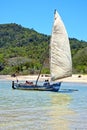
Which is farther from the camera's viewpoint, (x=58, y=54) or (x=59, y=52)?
(x=59, y=52)

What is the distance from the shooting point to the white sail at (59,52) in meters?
52.5

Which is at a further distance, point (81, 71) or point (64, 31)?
point (81, 71)

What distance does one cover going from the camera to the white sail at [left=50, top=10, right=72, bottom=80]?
52500 millimetres

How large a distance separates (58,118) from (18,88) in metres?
36.6

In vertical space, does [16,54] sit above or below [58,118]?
above

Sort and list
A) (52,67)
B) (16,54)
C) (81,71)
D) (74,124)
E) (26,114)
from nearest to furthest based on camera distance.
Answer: (74,124) < (26,114) < (52,67) < (81,71) < (16,54)

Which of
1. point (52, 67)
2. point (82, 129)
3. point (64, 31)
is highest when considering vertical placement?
point (64, 31)

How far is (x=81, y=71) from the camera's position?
128875 mm

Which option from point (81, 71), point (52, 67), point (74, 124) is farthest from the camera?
point (81, 71)

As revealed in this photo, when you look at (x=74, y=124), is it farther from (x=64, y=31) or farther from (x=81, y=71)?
(x=81, y=71)

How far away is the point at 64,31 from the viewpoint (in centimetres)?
5388

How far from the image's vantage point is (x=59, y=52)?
52.7 meters

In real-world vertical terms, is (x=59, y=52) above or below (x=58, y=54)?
above

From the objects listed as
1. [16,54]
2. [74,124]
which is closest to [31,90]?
[74,124]
